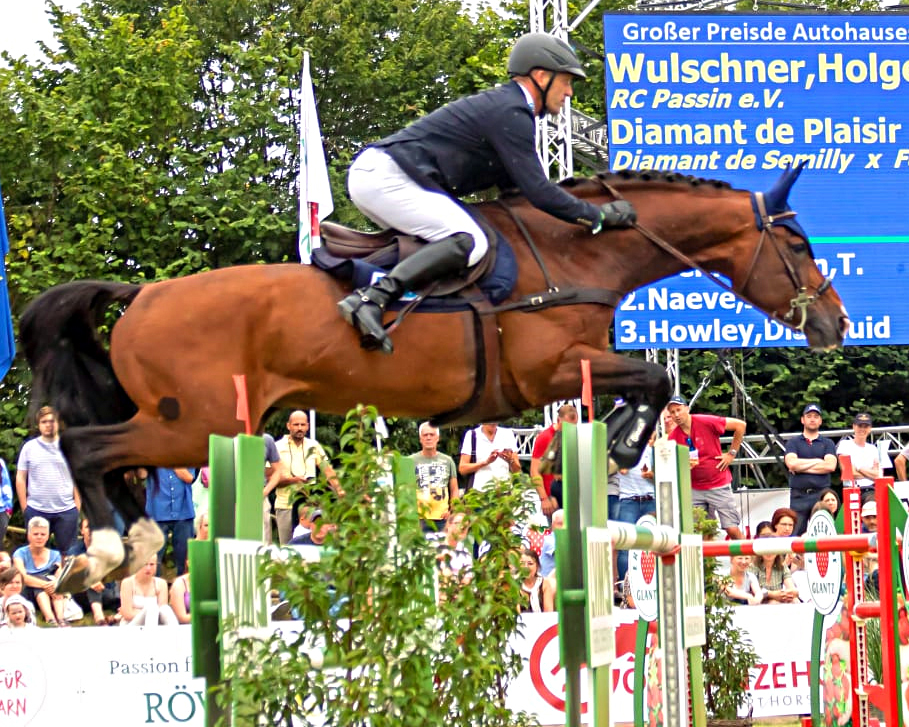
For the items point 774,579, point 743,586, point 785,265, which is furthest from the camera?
point 774,579

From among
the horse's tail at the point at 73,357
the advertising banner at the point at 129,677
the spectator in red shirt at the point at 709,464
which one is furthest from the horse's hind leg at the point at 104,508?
the spectator in red shirt at the point at 709,464

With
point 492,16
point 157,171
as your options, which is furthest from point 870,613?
point 492,16

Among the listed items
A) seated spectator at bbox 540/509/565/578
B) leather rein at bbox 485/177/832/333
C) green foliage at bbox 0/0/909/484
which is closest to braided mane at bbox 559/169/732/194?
leather rein at bbox 485/177/832/333

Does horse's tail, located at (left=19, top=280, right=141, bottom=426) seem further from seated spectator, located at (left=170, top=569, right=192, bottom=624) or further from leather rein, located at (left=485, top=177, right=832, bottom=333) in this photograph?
seated spectator, located at (left=170, top=569, right=192, bottom=624)

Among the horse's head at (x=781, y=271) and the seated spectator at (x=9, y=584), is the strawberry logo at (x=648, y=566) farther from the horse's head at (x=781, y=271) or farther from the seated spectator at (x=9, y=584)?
the seated spectator at (x=9, y=584)

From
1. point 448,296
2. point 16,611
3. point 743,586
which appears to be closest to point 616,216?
point 448,296

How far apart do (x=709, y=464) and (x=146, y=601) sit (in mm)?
3890

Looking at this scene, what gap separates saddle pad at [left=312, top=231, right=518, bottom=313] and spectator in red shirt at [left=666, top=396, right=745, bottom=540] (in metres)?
4.12

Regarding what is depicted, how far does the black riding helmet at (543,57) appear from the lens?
5.80 metres

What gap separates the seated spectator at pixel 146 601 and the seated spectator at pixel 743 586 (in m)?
3.64

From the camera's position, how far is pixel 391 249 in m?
5.79

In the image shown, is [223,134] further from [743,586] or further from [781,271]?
[781,271]

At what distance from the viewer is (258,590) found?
4.02 metres

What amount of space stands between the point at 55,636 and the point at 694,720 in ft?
12.8
